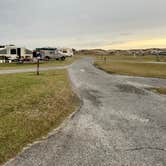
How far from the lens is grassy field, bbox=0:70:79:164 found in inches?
219

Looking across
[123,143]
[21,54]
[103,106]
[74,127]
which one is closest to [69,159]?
[123,143]

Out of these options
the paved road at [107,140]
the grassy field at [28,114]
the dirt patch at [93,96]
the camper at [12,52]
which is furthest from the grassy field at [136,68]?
the camper at [12,52]

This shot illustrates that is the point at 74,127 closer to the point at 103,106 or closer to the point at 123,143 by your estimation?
the point at 123,143

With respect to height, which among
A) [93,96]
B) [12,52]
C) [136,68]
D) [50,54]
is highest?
[12,52]

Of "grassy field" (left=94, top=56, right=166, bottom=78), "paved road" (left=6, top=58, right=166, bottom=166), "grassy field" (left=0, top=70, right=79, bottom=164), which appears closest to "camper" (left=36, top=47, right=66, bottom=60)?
"grassy field" (left=94, top=56, right=166, bottom=78)

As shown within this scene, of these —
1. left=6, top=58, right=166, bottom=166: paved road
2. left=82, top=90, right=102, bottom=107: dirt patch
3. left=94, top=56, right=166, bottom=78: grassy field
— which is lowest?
left=6, top=58, right=166, bottom=166: paved road

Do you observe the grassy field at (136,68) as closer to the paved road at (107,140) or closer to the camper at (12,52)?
the paved road at (107,140)

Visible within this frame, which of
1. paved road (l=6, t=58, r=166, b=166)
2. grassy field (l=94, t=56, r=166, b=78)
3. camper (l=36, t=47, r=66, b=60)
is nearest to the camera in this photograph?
paved road (l=6, t=58, r=166, b=166)

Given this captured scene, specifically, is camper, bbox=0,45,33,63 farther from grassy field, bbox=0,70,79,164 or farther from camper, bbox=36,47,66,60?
grassy field, bbox=0,70,79,164

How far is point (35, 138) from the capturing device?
5809 millimetres

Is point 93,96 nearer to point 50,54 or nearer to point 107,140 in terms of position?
point 107,140

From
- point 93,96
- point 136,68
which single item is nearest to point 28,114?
point 93,96

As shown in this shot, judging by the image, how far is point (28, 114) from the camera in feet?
25.3

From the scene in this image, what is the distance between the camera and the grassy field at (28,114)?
219 inches
